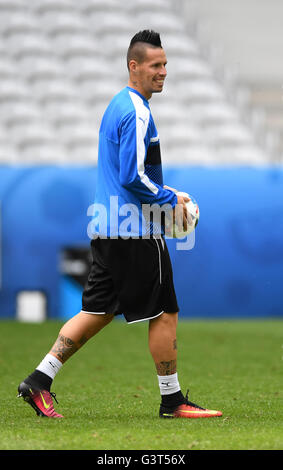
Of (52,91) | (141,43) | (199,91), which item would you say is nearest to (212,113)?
(199,91)

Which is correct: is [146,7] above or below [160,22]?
above

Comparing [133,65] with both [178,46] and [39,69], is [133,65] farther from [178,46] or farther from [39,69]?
[178,46]

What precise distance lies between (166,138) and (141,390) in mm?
9653

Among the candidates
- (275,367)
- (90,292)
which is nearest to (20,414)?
(90,292)

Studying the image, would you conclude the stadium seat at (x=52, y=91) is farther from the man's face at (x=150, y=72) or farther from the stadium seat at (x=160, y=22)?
the man's face at (x=150, y=72)

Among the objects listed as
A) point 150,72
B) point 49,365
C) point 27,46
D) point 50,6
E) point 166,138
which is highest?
point 50,6

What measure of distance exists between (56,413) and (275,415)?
3.26ft

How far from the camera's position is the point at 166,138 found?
14.3 m

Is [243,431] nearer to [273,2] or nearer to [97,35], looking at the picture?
[97,35]

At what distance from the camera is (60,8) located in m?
16.7

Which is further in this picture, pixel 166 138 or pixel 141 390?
pixel 166 138

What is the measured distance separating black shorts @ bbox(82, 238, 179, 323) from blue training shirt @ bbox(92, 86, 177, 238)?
65mm

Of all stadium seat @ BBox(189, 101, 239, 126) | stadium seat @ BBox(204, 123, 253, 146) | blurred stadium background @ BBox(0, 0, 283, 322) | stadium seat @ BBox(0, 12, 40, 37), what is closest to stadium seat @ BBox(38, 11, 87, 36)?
blurred stadium background @ BBox(0, 0, 283, 322)

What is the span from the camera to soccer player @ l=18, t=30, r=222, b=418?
3676 millimetres
